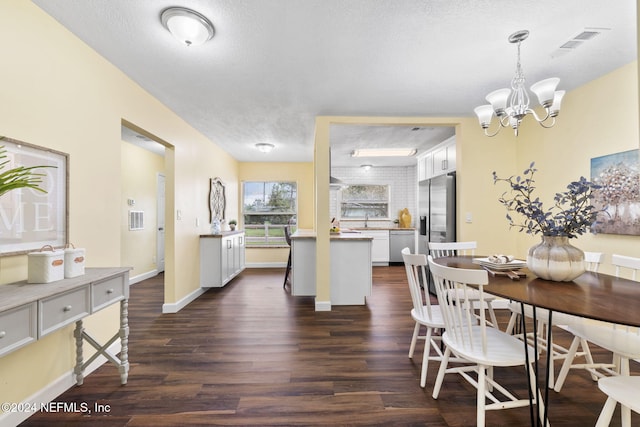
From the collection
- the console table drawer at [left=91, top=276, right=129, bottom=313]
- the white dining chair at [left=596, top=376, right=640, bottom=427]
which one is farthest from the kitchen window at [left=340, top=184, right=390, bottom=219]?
the white dining chair at [left=596, top=376, right=640, bottom=427]

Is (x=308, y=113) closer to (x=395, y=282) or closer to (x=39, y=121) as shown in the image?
(x=39, y=121)

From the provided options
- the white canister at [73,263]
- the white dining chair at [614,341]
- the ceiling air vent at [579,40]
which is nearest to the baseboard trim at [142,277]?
the white canister at [73,263]

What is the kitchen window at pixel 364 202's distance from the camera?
23.8ft

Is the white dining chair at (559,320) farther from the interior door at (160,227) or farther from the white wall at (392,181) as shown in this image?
the interior door at (160,227)

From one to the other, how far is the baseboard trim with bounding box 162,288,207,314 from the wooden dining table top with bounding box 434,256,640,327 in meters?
3.41

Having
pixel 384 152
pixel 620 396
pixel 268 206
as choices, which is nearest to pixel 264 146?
pixel 268 206

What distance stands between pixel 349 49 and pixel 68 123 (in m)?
2.09

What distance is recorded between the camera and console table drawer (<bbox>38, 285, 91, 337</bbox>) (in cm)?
141

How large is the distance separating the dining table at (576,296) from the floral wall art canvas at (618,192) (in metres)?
0.97

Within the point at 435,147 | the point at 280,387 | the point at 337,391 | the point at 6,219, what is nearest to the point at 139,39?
the point at 6,219

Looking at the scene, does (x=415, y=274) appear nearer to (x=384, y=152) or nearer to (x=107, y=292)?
(x=107, y=292)

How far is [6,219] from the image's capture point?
5.14 feet

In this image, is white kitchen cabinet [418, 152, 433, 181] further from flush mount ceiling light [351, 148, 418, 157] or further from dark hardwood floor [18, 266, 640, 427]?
dark hardwood floor [18, 266, 640, 427]

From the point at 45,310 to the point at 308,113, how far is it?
9.61ft
